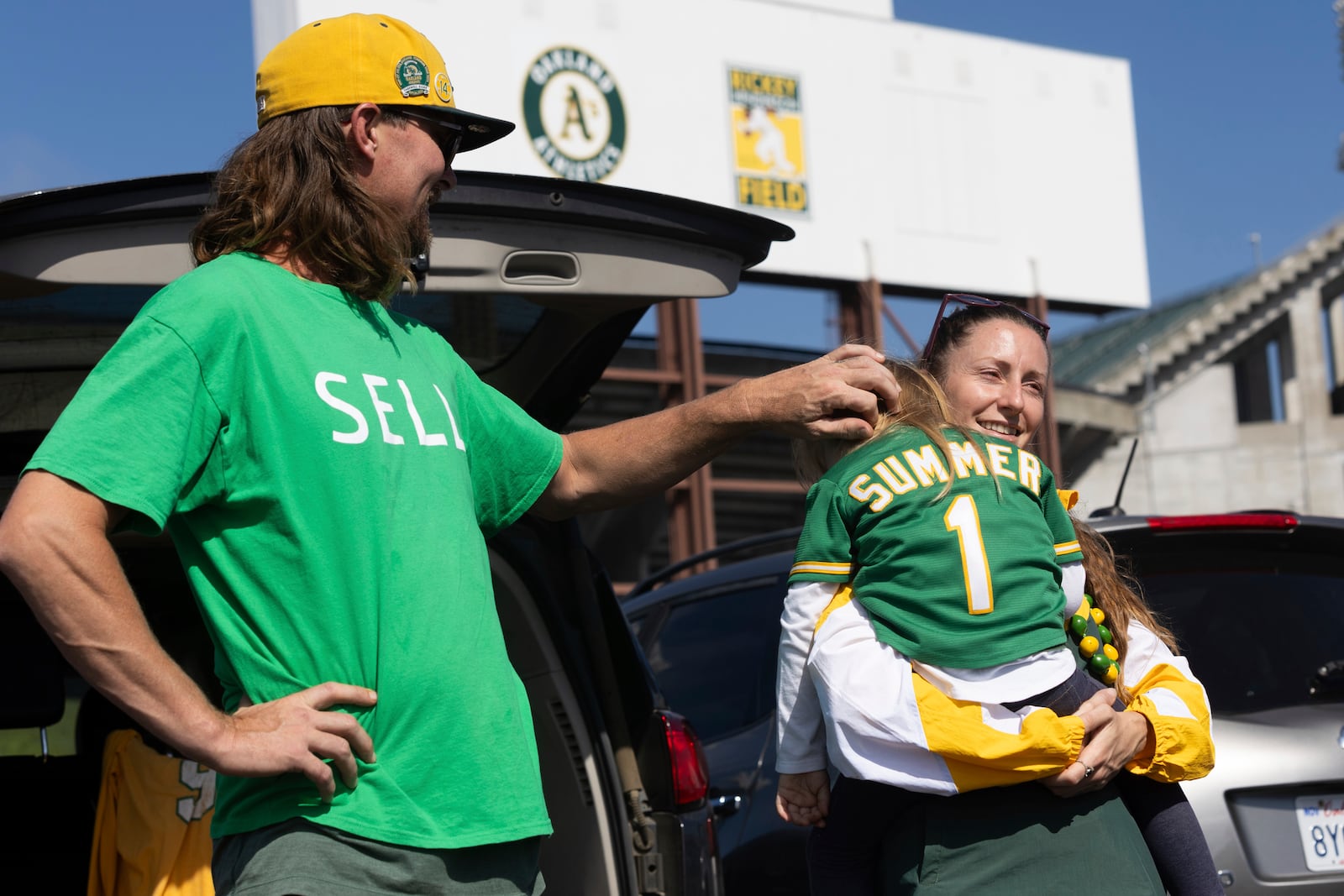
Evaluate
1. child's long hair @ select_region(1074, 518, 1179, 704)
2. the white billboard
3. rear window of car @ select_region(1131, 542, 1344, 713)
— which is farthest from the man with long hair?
the white billboard

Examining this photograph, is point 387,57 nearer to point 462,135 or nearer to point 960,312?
point 462,135

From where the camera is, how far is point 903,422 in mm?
2699

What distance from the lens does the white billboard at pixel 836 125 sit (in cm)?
2723

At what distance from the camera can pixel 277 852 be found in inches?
81.6

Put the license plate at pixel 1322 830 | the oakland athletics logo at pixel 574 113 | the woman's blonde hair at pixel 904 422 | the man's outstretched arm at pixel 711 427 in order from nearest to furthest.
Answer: the man's outstretched arm at pixel 711 427, the woman's blonde hair at pixel 904 422, the license plate at pixel 1322 830, the oakland athletics logo at pixel 574 113

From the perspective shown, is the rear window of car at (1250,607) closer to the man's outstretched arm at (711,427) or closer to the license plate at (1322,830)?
the license plate at (1322,830)

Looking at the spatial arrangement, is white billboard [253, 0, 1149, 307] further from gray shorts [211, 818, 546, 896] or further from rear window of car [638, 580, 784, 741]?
gray shorts [211, 818, 546, 896]

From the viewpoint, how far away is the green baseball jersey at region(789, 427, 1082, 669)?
2523mm

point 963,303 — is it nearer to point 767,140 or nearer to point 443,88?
point 443,88

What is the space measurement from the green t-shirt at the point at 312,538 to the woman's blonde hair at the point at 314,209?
10 centimetres

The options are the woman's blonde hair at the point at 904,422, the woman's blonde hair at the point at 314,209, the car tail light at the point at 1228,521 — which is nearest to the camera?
the woman's blonde hair at the point at 314,209

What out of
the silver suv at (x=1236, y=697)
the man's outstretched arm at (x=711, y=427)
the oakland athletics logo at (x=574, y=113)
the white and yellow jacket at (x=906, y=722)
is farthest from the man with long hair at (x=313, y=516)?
the oakland athletics logo at (x=574, y=113)

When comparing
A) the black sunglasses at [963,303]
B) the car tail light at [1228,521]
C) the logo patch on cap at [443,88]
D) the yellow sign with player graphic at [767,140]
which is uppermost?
the yellow sign with player graphic at [767,140]

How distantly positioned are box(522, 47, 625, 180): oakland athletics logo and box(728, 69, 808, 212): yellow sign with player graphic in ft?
7.88
